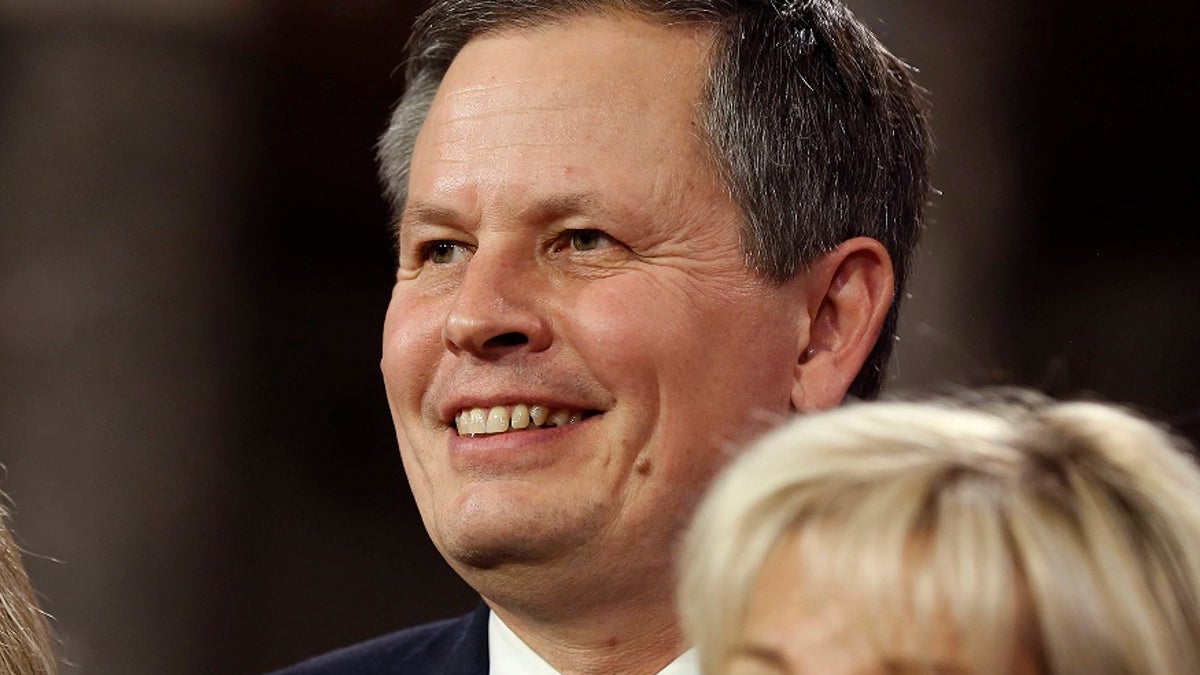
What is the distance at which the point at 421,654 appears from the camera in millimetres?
2637

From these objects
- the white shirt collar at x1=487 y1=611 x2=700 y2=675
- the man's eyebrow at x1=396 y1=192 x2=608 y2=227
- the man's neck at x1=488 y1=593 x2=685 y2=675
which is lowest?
the white shirt collar at x1=487 y1=611 x2=700 y2=675

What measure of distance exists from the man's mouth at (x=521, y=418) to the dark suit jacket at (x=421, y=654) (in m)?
0.36

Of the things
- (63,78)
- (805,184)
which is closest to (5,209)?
(63,78)

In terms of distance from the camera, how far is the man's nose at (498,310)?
224 cm

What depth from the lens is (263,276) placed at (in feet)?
14.4

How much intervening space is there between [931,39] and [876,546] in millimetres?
2620

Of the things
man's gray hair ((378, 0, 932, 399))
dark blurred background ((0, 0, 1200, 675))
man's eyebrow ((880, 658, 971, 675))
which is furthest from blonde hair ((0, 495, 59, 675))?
dark blurred background ((0, 0, 1200, 675))

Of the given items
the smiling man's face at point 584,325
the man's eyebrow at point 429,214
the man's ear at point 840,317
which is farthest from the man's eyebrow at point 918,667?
the man's eyebrow at point 429,214

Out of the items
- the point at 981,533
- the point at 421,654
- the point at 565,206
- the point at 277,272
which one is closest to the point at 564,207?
the point at 565,206

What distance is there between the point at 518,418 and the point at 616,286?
7.8 inches

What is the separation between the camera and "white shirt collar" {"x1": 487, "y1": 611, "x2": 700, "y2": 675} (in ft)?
7.75

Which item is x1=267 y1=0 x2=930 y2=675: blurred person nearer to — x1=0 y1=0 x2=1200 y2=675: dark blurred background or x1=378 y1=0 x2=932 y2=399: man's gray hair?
x1=378 y1=0 x2=932 y2=399: man's gray hair

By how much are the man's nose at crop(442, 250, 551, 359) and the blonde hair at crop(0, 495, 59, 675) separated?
0.57 metres

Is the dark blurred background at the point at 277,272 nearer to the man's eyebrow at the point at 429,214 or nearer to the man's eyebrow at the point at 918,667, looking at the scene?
the man's eyebrow at the point at 429,214
